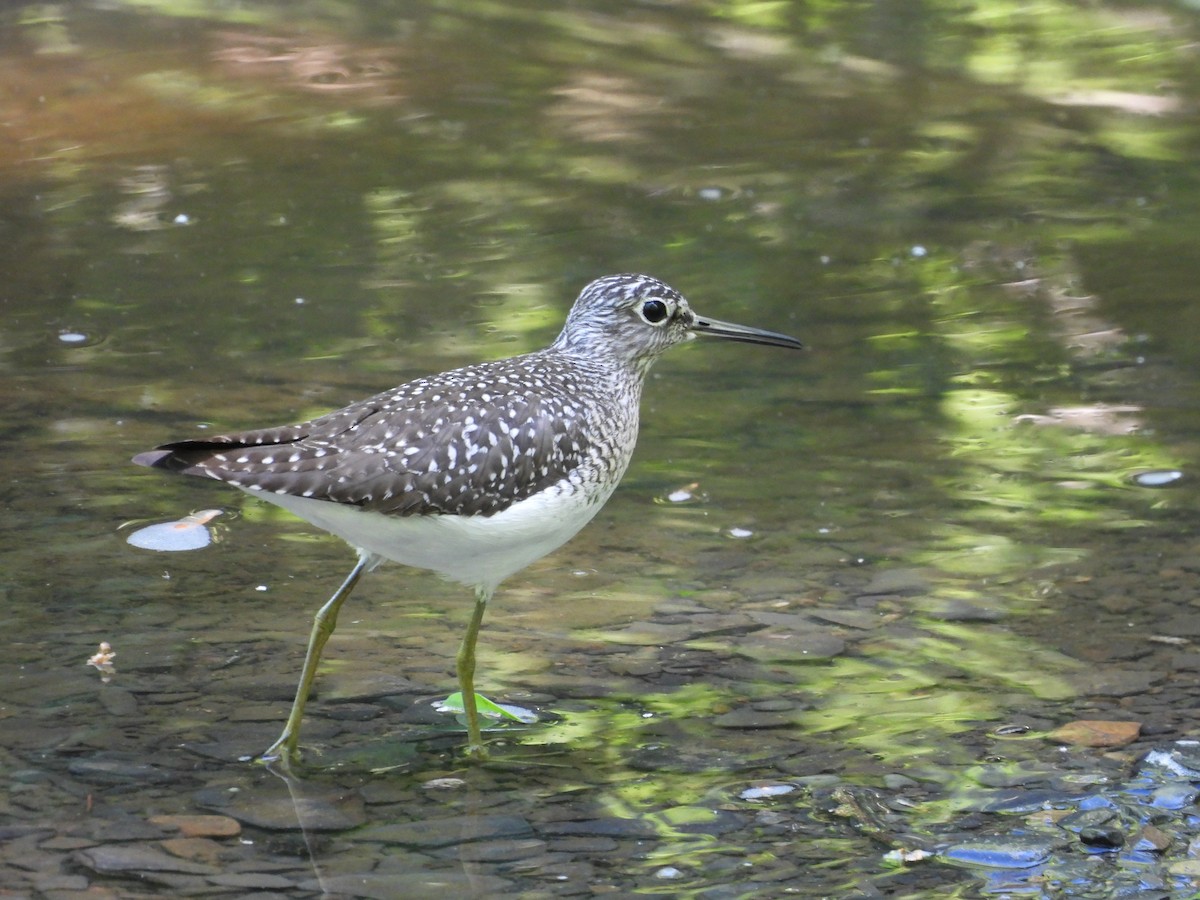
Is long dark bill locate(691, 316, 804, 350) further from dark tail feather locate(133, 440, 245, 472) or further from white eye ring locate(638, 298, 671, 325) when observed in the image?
dark tail feather locate(133, 440, 245, 472)

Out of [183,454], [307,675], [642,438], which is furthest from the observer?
[642,438]

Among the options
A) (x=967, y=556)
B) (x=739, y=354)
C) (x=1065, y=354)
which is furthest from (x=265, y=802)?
(x=1065, y=354)

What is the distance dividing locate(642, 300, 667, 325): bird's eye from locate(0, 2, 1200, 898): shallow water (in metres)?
1.20

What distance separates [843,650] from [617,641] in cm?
91

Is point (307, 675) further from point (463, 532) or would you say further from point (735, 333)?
point (735, 333)

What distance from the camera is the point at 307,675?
224 inches

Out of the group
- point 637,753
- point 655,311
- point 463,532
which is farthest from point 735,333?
point 637,753

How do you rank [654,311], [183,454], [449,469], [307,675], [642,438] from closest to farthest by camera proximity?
[183,454], [449,469], [307,675], [654,311], [642,438]

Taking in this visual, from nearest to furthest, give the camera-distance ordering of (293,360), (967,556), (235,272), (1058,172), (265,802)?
(265,802), (967,556), (293,360), (235,272), (1058,172)

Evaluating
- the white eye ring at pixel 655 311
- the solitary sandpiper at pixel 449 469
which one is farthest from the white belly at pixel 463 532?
the white eye ring at pixel 655 311

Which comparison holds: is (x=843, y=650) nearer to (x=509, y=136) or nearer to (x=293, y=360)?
(x=293, y=360)

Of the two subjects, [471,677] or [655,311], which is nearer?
[471,677]

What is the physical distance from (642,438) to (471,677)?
9.48 ft

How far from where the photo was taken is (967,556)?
728 centimetres
